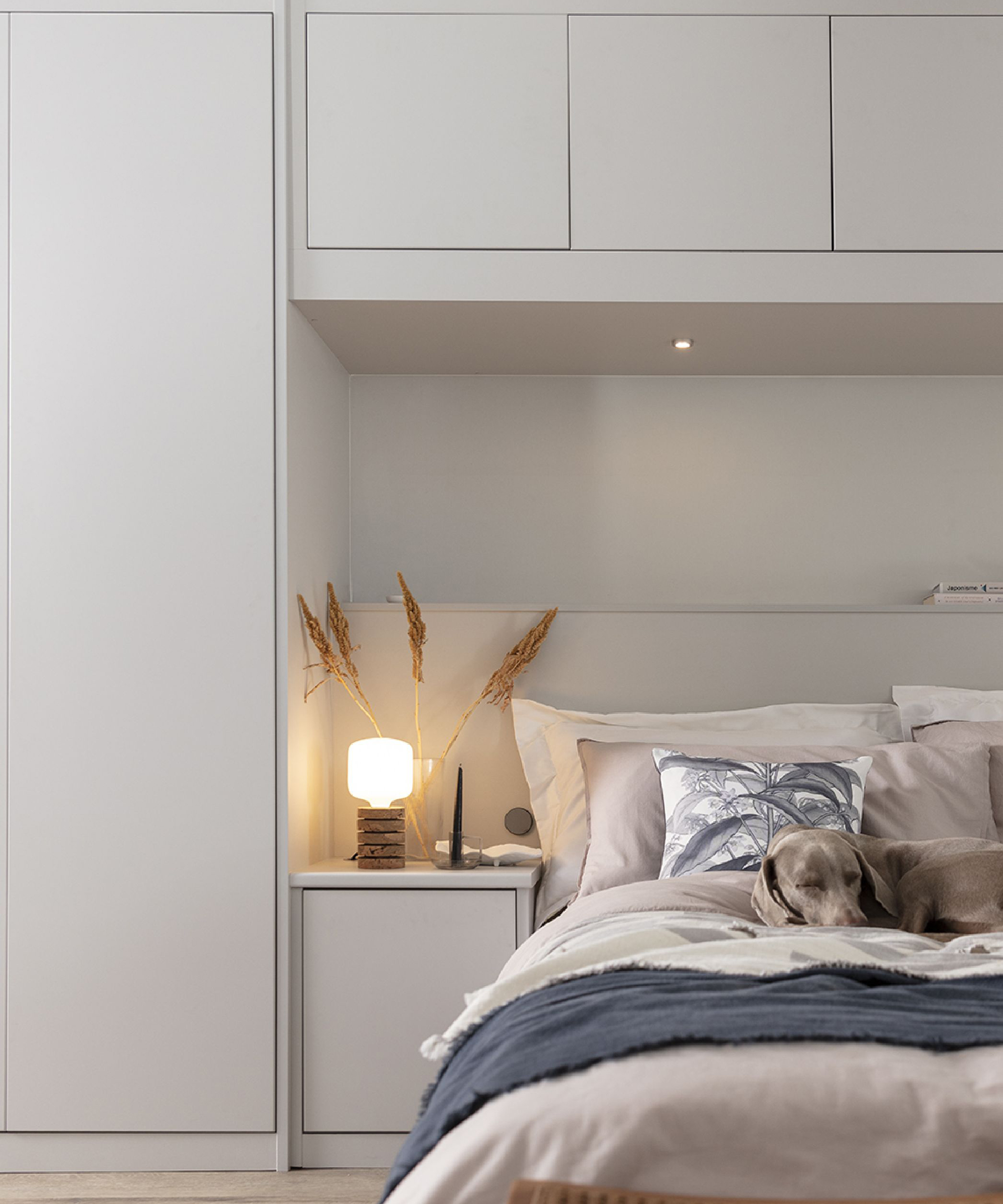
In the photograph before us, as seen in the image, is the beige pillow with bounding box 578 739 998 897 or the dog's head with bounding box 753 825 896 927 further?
the beige pillow with bounding box 578 739 998 897

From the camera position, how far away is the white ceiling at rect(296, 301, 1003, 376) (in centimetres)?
261

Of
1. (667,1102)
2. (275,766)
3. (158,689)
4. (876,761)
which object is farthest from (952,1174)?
(158,689)

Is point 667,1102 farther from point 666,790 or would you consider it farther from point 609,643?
point 609,643

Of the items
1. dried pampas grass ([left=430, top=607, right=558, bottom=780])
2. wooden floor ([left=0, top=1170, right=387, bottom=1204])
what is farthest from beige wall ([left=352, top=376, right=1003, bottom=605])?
wooden floor ([left=0, top=1170, right=387, bottom=1204])

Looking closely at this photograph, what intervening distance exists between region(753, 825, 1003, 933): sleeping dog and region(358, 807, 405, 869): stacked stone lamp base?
961mm

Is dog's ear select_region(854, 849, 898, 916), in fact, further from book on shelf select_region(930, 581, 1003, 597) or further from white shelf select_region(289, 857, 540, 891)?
book on shelf select_region(930, 581, 1003, 597)

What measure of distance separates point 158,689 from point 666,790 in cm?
121

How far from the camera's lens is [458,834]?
8.66 ft

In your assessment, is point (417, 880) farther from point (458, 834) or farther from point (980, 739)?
point (980, 739)

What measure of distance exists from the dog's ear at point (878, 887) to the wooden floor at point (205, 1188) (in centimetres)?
127

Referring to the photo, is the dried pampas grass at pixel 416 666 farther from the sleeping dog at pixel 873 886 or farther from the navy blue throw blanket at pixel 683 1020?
the navy blue throw blanket at pixel 683 1020

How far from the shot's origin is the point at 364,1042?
97.9 inches

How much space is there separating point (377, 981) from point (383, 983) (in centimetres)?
2

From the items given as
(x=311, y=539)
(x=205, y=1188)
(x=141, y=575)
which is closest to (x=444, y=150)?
(x=311, y=539)
